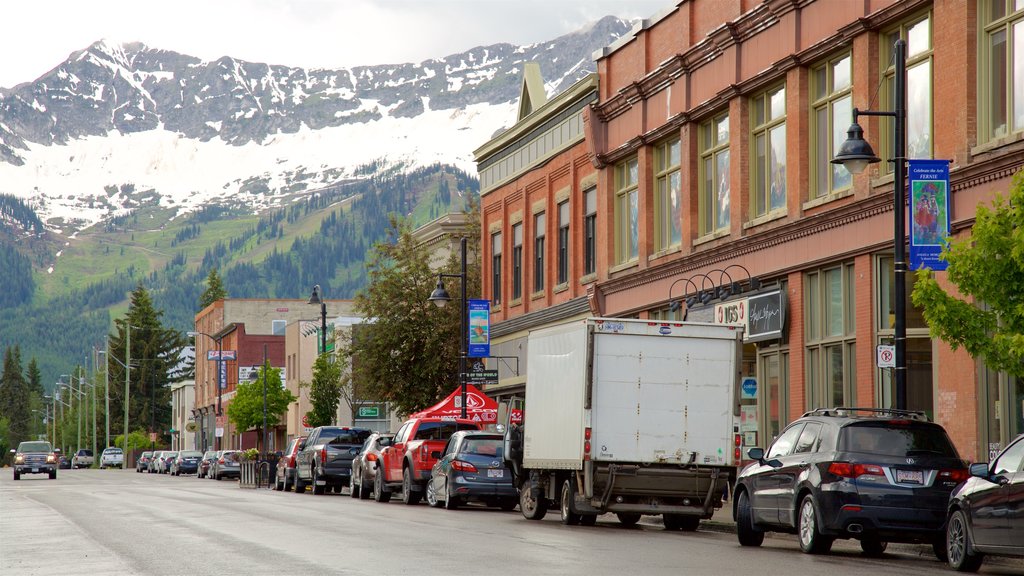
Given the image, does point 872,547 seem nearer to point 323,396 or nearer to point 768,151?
point 768,151

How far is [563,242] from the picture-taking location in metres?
45.0

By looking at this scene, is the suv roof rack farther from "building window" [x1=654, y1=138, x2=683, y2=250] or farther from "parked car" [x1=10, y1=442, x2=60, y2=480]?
"parked car" [x1=10, y1=442, x2=60, y2=480]

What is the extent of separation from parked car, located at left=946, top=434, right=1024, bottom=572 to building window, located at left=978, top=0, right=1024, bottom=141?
876 centimetres

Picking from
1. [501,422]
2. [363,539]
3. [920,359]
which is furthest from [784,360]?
[501,422]

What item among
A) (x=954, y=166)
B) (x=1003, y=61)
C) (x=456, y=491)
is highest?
(x=1003, y=61)

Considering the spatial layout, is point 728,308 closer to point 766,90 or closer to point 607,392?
point 766,90

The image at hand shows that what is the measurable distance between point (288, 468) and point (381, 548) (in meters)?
29.5

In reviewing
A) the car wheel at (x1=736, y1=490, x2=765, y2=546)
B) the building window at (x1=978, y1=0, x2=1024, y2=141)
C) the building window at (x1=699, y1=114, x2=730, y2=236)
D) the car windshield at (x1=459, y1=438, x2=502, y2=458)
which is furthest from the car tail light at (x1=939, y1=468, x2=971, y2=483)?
the building window at (x1=699, y1=114, x2=730, y2=236)

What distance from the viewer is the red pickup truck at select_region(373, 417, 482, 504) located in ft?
111

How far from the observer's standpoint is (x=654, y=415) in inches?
907

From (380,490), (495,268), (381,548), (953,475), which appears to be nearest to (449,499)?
(380,490)

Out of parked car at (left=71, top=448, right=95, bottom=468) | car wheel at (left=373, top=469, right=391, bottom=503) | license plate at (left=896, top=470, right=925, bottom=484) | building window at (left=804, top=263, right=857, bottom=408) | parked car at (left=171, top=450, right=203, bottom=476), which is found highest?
building window at (left=804, top=263, right=857, bottom=408)

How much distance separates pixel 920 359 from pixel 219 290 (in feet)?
502

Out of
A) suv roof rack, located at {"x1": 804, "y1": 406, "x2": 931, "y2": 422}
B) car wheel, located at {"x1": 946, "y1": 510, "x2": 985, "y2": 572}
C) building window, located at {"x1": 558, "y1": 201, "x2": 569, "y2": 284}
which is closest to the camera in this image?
car wheel, located at {"x1": 946, "y1": 510, "x2": 985, "y2": 572}
